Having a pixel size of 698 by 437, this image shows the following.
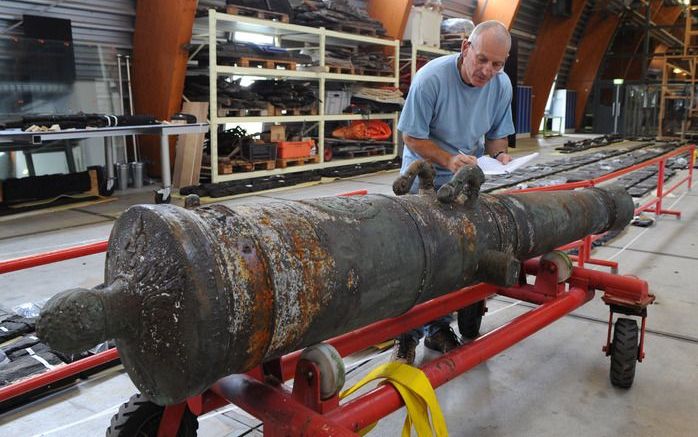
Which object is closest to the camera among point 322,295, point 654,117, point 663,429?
point 322,295

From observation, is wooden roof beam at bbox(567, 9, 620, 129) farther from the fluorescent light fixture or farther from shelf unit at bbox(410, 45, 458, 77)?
the fluorescent light fixture

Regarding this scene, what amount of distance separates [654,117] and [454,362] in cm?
2022

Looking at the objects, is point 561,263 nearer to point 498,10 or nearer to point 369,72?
point 369,72

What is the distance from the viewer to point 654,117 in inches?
759

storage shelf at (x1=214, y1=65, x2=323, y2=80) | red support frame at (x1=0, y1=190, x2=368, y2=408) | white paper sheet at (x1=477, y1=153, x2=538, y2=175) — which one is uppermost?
storage shelf at (x1=214, y1=65, x2=323, y2=80)

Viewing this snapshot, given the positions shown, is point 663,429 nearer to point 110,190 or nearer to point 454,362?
point 454,362

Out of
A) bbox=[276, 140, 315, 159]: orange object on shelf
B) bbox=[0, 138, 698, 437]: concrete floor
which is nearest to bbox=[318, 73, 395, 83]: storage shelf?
bbox=[276, 140, 315, 159]: orange object on shelf

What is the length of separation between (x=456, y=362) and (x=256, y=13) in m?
8.04

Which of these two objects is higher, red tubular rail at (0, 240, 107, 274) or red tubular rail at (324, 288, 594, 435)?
red tubular rail at (0, 240, 107, 274)

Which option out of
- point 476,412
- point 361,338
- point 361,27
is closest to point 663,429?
point 476,412

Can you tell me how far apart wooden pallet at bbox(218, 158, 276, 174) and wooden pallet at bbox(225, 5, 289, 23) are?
2.12 m

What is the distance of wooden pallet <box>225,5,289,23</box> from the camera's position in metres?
8.42

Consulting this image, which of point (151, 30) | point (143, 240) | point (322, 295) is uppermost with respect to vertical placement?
point (151, 30)

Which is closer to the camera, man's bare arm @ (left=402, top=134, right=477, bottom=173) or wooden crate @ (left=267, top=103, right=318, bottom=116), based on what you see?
man's bare arm @ (left=402, top=134, right=477, bottom=173)
